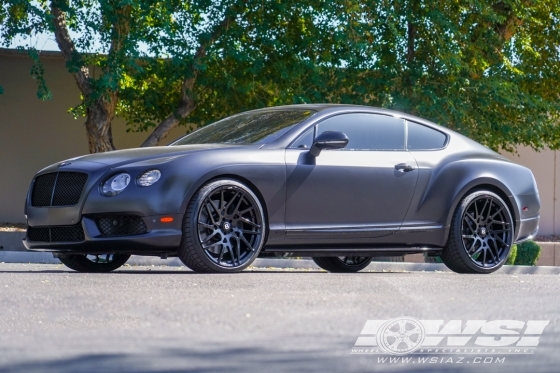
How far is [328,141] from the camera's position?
8.69 meters

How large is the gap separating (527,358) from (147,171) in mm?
4157

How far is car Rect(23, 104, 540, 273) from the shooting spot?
8062mm

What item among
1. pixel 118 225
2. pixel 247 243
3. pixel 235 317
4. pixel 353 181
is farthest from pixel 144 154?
pixel 235 317

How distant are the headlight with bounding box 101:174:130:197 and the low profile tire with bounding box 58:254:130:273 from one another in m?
1.18

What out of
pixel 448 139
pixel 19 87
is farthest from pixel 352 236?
pixel 19 87

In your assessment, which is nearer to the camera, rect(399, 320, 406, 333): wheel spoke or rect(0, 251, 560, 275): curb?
rect(399, 320, 406, 333): wheel spoke

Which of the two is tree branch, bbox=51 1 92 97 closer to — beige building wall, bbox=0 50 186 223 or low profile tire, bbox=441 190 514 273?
beige building wall, bbox=0 50 186 223

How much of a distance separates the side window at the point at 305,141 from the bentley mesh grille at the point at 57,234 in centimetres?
185

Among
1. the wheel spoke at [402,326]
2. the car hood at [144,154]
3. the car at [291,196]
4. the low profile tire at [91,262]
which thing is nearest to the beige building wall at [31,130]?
the car at [291,196]

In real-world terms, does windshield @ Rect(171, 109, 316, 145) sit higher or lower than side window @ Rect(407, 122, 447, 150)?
higher

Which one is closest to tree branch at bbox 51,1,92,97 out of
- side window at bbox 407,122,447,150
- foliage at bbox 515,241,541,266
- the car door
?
foliage at bbox 515,241,541,266

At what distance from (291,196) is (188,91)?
11.8 metres

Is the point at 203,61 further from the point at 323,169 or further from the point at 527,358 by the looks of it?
the point at 527,358

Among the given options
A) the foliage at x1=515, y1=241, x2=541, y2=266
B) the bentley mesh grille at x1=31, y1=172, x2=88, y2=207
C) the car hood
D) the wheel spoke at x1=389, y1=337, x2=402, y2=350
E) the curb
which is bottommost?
the foliage at x1=515, y1=241, x2=541, y2=266
